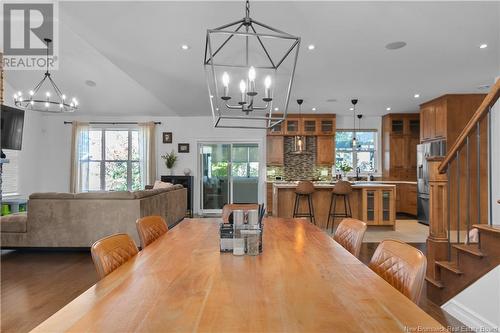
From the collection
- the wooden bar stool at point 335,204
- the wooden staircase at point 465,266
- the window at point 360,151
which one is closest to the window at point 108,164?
the wooden bar stool at point 335,204

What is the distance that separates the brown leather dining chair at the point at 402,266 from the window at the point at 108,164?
7792mm

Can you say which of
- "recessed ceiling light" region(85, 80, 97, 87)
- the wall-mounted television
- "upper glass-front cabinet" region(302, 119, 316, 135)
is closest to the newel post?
"upper glass-front cabinet" region(302, 119, 316, 135)

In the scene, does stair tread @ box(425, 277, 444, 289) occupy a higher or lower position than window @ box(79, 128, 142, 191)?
lower

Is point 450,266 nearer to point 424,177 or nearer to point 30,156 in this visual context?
point 424,177

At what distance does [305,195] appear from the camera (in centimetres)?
581

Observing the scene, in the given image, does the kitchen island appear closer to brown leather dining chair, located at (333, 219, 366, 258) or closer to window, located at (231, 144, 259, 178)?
window, located at (231, 144, 259, 178)

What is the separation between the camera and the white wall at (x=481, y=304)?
1.99m

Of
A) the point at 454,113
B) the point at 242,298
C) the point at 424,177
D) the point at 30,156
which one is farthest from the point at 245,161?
the point at 242,298

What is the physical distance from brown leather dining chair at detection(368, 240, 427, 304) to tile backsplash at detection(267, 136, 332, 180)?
6.67 metres

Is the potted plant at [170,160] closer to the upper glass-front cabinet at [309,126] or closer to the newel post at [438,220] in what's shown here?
the upper glass-front cabinet at [309,126]

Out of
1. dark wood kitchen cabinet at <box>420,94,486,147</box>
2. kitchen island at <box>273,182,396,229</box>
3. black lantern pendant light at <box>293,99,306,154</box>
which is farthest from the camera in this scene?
black lantern pendant light at <box>293,99,306,154</box>

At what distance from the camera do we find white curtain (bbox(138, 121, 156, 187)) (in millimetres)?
8031

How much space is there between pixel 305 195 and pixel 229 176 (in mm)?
3014

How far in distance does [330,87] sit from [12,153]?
25.2ft
